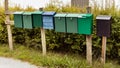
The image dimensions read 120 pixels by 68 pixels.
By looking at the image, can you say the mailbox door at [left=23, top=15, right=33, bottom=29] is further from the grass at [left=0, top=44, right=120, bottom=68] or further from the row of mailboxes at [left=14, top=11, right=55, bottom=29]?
the grass at [left=0, top=44, right=120, bottom=68]

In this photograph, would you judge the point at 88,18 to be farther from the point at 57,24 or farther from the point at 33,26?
the point at 33,26

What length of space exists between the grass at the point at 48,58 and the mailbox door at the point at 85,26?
0.71 meters

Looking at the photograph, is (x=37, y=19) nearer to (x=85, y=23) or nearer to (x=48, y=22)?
(x=48, y=22)

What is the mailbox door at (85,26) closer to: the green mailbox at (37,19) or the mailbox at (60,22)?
the mailbox at (60,22)

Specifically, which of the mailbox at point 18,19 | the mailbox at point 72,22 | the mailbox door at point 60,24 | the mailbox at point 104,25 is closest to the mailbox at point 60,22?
the mailbox door at point 60,24

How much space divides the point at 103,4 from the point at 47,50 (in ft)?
6.93

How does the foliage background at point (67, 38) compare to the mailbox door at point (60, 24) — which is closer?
the foliage background at point (67, 38)

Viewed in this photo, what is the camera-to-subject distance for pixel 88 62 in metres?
7.45

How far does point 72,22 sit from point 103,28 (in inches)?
32.6

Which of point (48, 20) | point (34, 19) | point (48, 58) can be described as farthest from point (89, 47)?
point (34, 19)

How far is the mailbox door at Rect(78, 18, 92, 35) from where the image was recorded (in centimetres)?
723

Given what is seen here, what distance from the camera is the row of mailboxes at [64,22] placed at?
7.10 meters

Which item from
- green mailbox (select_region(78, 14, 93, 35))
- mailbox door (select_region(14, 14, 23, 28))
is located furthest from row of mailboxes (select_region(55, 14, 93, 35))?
mailbox door (select_region(14, 14, 23, 28))

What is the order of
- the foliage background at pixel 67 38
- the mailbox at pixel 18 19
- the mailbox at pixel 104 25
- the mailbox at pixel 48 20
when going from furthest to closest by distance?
the mailbox at pixel 18 19 → the mailbox at pixel 48 20 → the foliage background at pixel 67 38 → the mailbox at pixel 104 25
